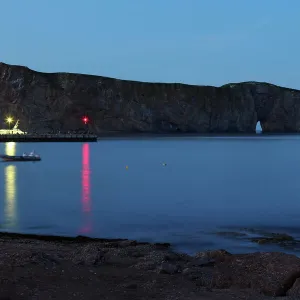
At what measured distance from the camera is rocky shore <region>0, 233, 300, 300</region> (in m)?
10.2

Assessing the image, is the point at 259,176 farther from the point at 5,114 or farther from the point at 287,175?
the point at 5,114

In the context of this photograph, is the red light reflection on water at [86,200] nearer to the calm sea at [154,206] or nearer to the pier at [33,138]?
the calm sea at [154,206]

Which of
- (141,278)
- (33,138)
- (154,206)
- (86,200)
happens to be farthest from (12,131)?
(141,278)

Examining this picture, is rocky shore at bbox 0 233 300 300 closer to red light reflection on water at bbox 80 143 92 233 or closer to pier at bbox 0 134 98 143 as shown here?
red light reflection on water at bbox 80 143 92 233

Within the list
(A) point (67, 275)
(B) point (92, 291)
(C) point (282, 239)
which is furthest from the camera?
(C) point (282, 239)

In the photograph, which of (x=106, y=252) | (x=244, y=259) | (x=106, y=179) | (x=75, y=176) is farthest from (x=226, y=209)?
(x=75, y=176)

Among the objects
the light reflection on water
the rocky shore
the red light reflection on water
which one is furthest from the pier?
the rocky shore

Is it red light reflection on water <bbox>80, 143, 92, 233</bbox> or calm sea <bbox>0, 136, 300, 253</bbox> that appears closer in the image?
calm sea <bbox>0, 136, 300, 253</bbox>

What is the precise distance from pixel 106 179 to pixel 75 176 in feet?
15.2

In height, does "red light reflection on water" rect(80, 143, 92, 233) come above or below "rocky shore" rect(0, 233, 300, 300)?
below

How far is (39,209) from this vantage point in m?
30.8

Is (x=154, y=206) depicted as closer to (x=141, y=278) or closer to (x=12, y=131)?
(x=141, y=278)

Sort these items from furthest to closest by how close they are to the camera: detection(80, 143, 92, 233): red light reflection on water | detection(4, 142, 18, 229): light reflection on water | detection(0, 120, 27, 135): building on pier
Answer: detection(0, 120, 27, 135): building on pier, detection(4, 142, 18, 229): light reflection on water, detection(80, 143, 92, 233): red light reflection on water

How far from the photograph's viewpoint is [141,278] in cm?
1168
